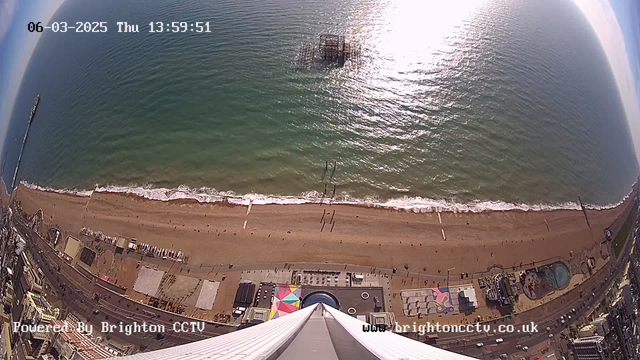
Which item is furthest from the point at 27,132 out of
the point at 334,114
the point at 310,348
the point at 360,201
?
the point at 310,348

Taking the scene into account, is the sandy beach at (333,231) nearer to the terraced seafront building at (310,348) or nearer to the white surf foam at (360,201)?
the white surf foam at (360,201)

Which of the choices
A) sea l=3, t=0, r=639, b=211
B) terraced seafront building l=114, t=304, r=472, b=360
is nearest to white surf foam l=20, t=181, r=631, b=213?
sea l=3, t=0, r=639, b=211

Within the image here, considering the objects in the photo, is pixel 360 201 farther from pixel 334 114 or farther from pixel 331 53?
pixel 331 53

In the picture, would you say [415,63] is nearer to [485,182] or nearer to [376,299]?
[485,182]

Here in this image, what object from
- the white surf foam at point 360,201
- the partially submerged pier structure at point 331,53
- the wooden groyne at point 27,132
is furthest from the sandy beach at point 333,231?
the partially submerged pier structure at point 331,53

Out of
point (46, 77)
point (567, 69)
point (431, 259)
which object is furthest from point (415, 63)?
point (46, 77)

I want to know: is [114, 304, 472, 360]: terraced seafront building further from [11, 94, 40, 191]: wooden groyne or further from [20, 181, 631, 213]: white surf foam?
[11, 94, 40, 191]: wooden groyne
